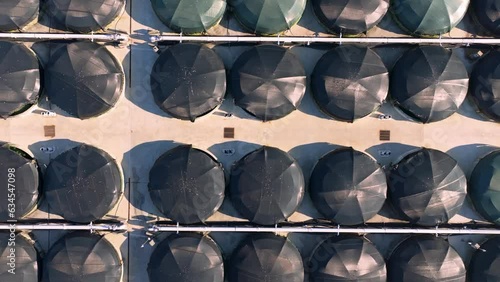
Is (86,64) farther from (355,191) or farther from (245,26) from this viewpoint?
(355,191)

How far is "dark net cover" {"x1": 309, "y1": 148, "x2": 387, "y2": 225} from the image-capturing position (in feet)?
86.8

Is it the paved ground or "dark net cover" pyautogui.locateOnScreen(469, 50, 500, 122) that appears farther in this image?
the paved ground

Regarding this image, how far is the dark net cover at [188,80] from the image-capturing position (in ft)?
86.7

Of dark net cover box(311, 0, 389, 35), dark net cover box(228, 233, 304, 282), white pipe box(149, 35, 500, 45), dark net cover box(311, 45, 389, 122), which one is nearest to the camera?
dark net cover box(228, 233, 304, 282)

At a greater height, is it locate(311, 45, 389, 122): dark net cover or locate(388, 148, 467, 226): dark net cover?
locate(311, 45, 389, 122): dark net cover

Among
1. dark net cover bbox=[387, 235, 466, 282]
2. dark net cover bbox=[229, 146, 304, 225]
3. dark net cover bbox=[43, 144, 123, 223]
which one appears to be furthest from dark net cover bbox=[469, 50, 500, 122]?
dark net cover bbox=[43, 144, 123, 223]

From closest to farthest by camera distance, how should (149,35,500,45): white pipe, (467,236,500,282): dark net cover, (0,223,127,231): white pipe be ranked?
(467,236,500,282): dark net cover
(0,223,127,231): white pipe
(149,35,500,45): white pipe

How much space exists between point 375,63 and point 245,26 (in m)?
8.81

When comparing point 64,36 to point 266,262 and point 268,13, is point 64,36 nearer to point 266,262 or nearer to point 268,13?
point 268,13

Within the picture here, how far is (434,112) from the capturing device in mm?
27094

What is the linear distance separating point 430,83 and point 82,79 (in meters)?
22.0

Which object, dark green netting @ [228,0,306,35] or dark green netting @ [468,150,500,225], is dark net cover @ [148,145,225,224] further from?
dark green netting @ [468,150,500,225]

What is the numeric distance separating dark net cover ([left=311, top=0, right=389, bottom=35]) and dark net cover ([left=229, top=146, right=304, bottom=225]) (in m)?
9.18

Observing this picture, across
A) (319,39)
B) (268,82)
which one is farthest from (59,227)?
(319,39)
